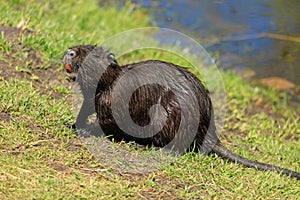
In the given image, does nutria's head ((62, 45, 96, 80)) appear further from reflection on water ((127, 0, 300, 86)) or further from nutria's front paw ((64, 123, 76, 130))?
reflection on water ((127, 0, 300, 86))

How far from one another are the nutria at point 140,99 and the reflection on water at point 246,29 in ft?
10.9

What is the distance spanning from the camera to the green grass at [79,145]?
3983 mm

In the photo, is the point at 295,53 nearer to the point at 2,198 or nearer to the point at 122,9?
the point at 122,9

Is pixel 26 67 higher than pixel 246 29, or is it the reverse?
pixel 26 67

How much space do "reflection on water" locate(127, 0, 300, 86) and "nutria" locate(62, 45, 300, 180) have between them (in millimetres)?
3328

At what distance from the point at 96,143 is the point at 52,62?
158 centimetres

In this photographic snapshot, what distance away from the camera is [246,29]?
8625 mm

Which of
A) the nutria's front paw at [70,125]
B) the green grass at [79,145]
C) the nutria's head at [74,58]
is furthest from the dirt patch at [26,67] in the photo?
the nutria's head at [74,58]

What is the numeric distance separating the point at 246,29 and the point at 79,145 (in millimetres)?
4629

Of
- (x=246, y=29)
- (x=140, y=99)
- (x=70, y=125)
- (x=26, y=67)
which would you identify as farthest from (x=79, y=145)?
(x=246, y=29)

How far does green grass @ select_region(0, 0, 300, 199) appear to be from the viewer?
398 centimetres

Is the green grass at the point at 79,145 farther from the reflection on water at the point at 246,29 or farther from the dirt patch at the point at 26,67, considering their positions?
the reflection on water at the point at 246,29

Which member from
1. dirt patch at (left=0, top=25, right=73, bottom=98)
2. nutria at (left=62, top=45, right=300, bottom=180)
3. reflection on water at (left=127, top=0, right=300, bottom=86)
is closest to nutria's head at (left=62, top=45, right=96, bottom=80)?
nutria at (left=62, top=45, right=300, bottom=180)

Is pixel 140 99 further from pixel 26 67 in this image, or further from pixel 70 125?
pixel 26 67
